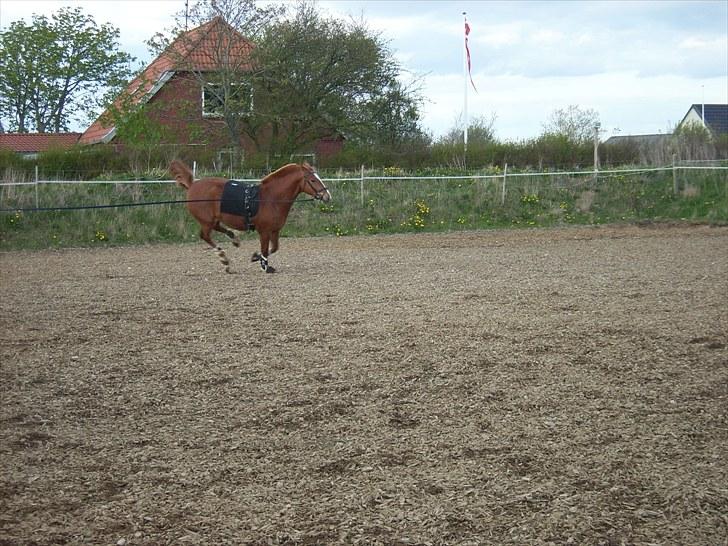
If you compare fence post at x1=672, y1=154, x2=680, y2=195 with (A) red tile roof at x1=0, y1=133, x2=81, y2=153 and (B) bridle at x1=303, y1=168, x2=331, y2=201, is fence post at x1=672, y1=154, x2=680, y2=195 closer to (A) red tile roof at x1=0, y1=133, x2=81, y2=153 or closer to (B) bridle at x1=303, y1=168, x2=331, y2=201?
(B) bridle at x1=303, y1=168, x2=331, y2=201

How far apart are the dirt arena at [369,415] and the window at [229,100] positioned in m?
18.6

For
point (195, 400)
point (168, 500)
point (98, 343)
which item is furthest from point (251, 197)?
point (168, 500)

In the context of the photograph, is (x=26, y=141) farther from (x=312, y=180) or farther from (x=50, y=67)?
(x=312, y=180)

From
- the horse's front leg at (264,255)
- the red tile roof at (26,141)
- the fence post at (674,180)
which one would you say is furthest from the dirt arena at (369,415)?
the red tile roof at (26,141)

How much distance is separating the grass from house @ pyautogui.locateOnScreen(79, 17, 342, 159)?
6.86 m

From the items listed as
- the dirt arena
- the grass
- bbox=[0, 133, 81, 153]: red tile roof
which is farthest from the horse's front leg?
bbox=[0, 133, 81, 153]: red tile roof

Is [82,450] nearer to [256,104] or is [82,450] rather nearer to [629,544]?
[629,544]

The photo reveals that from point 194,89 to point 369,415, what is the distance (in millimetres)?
25108

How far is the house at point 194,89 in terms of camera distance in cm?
2780

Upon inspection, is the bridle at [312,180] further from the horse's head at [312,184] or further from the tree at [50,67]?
the tree at [50,67]

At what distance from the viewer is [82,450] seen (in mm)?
4844

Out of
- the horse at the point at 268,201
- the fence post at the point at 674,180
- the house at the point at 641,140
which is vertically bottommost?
the horse at the point at 268,201

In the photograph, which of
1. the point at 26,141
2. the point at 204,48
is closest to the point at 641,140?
the point at 204,48

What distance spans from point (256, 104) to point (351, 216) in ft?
29.5
